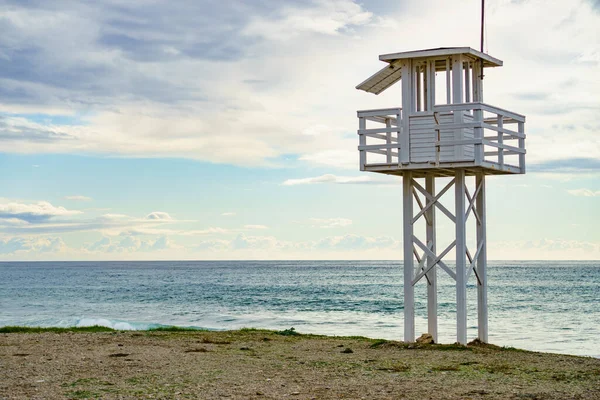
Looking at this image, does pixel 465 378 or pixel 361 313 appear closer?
pixel 465 378

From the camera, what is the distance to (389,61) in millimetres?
16516

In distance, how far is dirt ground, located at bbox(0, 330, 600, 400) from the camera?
34.6 ft

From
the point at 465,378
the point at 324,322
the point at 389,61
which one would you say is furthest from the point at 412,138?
the point at 324,322

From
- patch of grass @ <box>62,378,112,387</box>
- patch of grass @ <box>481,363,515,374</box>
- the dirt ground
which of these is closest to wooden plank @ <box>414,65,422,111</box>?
the dirt ground

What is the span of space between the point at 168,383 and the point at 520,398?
17.3 feet

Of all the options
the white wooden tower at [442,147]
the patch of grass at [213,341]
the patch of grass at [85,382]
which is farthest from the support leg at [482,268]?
the patch of grass at [85,382]

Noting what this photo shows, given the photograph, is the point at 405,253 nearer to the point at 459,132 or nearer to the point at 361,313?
the point at 459,132

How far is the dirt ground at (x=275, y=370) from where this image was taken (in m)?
10.5

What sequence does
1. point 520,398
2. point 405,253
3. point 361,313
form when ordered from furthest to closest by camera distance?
1. point 361,313
2. point 405,253
3. point 520,398

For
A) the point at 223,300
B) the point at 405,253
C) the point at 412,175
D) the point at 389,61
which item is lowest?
the point at 223,300

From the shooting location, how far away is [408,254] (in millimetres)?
16500

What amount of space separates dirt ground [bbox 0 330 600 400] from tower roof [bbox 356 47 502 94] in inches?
244

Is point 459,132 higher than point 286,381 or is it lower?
higher

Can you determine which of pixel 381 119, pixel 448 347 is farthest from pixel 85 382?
pixel 381 119
